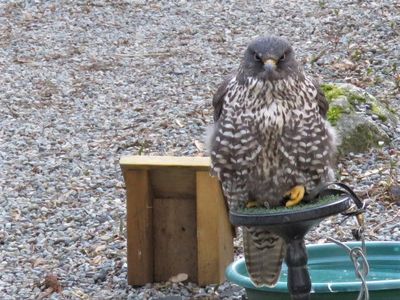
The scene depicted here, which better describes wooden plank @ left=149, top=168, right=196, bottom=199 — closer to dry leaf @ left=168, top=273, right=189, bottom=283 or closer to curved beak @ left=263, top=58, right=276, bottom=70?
dry leaf @ left=168, top=273, right=189, bottom=283

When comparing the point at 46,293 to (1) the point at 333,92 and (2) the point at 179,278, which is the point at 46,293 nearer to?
(2) the point at 179,278

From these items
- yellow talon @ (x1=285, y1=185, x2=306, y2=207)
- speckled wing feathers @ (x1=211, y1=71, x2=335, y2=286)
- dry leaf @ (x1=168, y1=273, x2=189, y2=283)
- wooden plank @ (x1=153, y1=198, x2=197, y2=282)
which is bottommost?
dry leaf @ (x1=168, y1=273, x2=189, y2=283)

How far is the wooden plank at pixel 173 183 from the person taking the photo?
5270 mm

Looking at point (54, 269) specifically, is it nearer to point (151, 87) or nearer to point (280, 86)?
point (280, 86)

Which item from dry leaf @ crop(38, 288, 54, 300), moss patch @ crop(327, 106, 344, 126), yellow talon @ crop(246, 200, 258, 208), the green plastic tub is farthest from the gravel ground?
yellow talon @ crop(246, 200, 258, 208)

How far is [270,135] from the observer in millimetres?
4094

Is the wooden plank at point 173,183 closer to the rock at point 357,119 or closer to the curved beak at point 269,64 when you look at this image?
the curved beak at point 269,64

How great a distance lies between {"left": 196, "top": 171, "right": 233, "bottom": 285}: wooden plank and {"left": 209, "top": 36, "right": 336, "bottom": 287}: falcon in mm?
847

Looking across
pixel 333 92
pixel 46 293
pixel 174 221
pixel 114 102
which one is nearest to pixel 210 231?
pixel 174 221

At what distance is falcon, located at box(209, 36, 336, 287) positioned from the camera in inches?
161

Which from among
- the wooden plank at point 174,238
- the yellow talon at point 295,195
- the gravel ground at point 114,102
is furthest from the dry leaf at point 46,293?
the yellow talon at point 295,195

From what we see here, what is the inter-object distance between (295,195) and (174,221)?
1516 millimetres

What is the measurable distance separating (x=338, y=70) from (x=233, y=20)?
2.82 meters

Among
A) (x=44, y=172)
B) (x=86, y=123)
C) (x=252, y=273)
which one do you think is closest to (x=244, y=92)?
(x=252, y=273)
